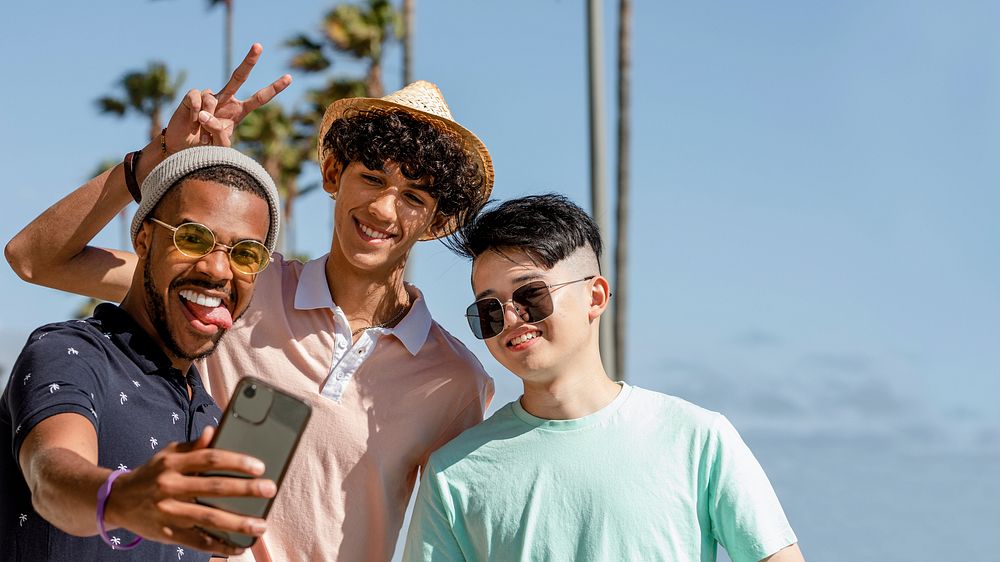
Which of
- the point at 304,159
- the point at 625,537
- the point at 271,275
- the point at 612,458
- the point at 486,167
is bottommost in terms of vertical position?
the point at 625,537

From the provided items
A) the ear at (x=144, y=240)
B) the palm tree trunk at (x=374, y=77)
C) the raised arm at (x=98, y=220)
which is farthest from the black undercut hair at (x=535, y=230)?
the palm tree trunk at (x=374, y=77)

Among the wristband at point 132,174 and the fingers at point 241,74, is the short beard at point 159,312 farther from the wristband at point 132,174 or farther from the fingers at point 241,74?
the fingers at point 241,74

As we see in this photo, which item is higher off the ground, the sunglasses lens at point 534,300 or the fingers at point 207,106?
the fingers at point 207,106

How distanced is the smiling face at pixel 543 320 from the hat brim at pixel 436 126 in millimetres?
568

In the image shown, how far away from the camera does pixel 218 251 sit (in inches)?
122

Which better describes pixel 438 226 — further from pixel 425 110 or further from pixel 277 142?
pixel 277 142

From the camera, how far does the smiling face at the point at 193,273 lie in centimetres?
307

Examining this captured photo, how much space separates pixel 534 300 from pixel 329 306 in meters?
0.87

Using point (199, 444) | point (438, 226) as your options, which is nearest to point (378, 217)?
point (438, 226)

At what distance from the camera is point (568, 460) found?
12.2ft

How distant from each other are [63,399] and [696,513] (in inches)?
83.2

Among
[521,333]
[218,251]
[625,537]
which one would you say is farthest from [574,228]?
[218,251]

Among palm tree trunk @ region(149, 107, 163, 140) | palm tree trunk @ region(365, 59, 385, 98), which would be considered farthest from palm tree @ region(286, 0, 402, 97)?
palm tree trunk @ region(149, 107, 163, 140)

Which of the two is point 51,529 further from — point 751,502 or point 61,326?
point 751,502
